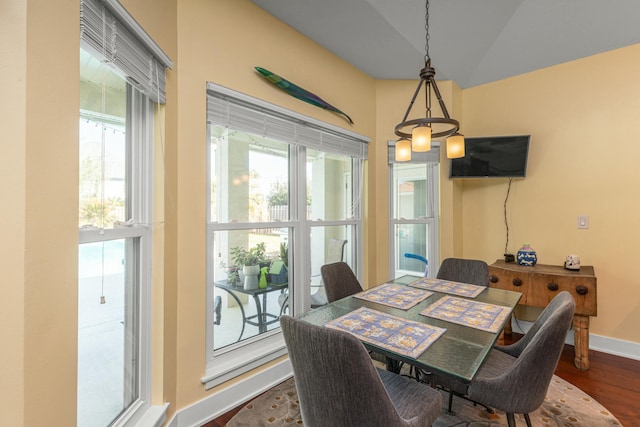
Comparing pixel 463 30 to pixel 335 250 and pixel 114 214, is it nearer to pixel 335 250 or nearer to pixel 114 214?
pixel 335 250

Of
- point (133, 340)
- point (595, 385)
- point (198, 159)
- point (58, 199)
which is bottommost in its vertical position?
point (595, 385)

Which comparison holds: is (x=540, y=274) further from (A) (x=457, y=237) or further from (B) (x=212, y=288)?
(B) (x=212, y=288)

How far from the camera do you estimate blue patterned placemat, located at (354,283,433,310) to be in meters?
1.74

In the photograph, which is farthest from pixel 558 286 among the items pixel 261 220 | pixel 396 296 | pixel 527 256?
pixel 261 220

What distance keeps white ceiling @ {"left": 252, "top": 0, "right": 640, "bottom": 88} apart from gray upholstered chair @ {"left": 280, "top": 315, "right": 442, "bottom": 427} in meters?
2.19

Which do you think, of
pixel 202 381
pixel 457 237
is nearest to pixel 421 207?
pixel 457 237

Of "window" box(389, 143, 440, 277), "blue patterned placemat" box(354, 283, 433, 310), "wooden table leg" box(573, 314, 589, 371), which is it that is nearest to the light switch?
"wooden table leg" box(573, 314, 589, 371)

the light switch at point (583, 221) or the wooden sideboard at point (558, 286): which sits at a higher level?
the light switch at point (583, 221)

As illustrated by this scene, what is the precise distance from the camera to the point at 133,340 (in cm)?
142

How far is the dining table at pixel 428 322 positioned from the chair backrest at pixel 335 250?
844mm

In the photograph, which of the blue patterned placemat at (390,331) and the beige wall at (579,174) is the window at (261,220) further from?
the beige wall at (579,174)

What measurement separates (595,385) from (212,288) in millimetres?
2908

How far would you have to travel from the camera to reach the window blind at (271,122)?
6.13 ft

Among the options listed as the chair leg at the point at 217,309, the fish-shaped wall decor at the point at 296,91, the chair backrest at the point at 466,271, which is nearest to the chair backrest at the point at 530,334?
the chair backrest at the point at 466,271
